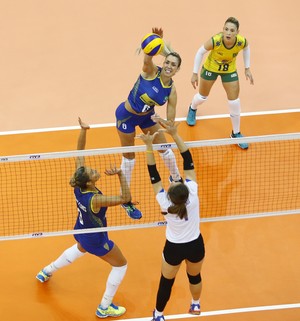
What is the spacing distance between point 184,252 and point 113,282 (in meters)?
1.43

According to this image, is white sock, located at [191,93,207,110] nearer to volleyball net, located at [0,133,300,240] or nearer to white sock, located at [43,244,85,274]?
volleyball net, located at [0,133,300,240]

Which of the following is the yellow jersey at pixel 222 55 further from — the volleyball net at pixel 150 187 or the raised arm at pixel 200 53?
the volleyball net at pixel 150 187

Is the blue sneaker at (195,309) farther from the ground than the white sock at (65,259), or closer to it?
closer to it

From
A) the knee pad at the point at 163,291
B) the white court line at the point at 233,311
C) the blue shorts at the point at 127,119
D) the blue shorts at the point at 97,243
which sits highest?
the blue shorts at the point at 127,119

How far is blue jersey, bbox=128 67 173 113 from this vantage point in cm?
1016

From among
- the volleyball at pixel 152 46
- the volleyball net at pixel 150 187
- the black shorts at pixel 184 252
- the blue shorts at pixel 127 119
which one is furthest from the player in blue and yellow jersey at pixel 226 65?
the black shorts at pixel 184 252

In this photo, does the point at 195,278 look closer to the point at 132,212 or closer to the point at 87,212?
the point at 87,212

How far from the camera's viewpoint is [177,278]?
403 inches

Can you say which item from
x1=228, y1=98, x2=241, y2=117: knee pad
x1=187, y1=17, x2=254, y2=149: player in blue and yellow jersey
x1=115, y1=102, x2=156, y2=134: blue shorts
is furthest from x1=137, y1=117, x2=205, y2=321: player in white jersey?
x1=228, y1=98, x2=241, y2=117: knee pad

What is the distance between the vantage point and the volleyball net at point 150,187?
11.1 m

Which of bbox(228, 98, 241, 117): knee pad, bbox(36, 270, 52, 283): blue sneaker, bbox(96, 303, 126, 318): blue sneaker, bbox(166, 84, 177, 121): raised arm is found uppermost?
bbox(166, 84, 177, 121): raised arm

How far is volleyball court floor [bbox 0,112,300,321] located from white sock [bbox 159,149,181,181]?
985 mm

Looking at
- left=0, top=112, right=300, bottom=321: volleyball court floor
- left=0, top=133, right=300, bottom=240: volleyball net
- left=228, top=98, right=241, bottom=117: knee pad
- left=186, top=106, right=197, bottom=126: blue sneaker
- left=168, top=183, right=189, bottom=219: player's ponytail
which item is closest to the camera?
left=168, top=183, right=189, bottom=219: player's ponytail

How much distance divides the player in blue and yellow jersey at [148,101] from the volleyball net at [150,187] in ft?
2.51
